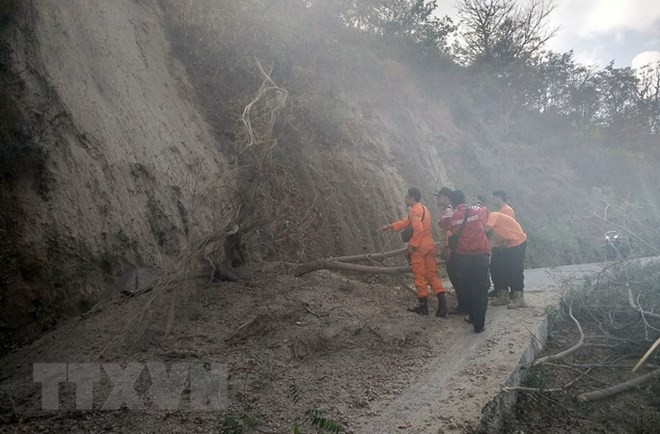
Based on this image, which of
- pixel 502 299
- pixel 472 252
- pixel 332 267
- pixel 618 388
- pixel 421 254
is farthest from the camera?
pixel 502 299

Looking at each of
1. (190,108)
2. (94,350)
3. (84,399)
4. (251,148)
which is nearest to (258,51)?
(190,108)

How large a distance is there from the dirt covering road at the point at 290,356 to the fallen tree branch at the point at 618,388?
2.77 feet

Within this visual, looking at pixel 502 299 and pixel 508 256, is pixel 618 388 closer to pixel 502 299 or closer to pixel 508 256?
pixel 502 299

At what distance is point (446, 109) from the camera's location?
69.4 ft

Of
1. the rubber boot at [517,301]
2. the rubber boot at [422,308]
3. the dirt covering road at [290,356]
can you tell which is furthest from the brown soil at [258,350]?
the rubber boot at [517,301]

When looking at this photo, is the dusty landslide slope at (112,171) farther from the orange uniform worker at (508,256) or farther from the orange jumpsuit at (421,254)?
the orange uniform worker at (508,256)

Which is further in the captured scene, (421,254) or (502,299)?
(502,299)

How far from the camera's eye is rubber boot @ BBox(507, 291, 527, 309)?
7.96m

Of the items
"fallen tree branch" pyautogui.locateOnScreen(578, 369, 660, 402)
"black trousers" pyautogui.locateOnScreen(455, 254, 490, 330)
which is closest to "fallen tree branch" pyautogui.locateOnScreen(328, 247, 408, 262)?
"black trousers" pyautogui.locateOnScreen(455, 254, 490, 330)

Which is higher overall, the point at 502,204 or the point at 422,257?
the point at 502,204

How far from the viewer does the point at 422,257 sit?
7.13 metres

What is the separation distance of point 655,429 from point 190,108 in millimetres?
9054

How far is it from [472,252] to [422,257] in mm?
702

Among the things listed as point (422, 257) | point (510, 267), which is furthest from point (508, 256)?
point (422, 257)
